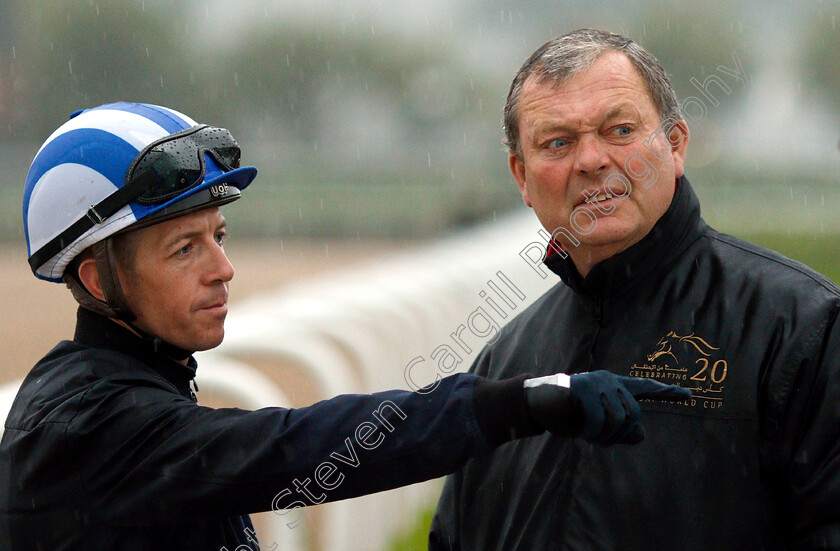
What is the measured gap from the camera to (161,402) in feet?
7.72

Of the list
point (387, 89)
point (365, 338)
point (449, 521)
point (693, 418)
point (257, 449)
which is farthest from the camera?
point (387, 89)

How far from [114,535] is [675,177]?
1.79 metres

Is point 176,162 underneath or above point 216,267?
above

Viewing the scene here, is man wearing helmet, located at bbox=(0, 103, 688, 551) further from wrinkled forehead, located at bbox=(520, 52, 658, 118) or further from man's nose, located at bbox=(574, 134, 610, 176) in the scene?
wrinkled forehead, located at bbox=(520, 52, 658, 118)

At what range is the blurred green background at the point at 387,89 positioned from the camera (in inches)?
1196

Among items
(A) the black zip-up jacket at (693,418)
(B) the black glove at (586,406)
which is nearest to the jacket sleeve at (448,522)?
(A) the black zip-up jacket at (693,418)

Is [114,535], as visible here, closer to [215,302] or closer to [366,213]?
[215,302]

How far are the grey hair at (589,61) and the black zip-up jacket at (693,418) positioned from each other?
12.3 inches

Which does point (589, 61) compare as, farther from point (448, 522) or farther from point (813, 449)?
point (448, 522)

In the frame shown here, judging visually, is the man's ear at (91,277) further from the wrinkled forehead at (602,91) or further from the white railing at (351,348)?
the wrinkled forehead at (602,91)

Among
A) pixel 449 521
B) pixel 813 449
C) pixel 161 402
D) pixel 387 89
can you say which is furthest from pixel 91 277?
pixel 387 89

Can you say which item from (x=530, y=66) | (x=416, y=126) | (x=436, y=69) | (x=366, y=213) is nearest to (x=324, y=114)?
(x=416, y=126)

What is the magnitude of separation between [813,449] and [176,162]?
1.76 m

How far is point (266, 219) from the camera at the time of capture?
100 feet
